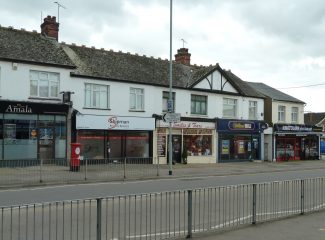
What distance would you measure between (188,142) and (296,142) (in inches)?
577

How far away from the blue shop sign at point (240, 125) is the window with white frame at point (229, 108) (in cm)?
71

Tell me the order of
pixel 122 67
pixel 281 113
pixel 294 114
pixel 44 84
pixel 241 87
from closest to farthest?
pixel 44 84, pixel 122 67, pixel 241 87, pixel 281 113, pixel 294 114

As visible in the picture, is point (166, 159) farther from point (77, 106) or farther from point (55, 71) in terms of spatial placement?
point (55, 71)

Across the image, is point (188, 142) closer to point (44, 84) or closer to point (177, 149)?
point (177, 149)

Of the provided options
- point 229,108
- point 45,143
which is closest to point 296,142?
point 229,108

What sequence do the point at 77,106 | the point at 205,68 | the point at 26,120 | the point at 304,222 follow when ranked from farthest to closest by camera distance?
the point at 205,68, the point at 77,106, the point at 26,120, the point at 304,222

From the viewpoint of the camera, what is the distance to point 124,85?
31391mm

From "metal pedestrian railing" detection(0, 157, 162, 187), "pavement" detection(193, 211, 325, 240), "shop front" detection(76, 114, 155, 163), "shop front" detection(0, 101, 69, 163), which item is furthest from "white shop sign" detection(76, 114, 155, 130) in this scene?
"pavement" detection(193, 211, 325, 240)

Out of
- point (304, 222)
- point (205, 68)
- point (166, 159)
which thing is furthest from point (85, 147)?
point (304, 222)

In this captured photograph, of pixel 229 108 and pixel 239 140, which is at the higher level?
pixel 229 108

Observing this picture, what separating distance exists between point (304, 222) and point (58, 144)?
20.2 m

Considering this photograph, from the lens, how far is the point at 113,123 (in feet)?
99.8

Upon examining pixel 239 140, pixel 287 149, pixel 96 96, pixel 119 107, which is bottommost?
pixel 287 149

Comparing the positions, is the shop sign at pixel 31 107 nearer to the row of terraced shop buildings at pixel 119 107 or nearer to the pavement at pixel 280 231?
the row of terraced shop buildings at pixel 119 107
